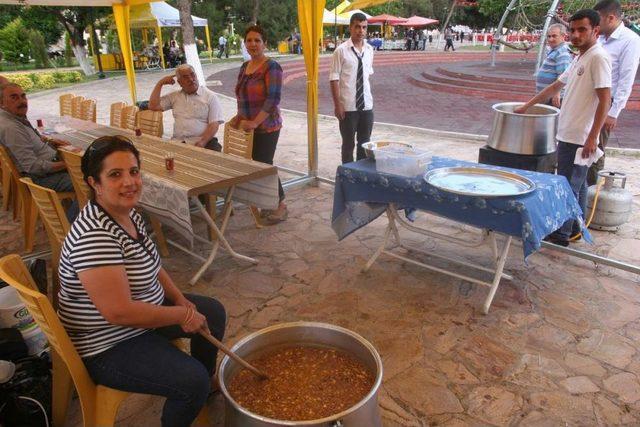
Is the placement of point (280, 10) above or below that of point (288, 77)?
above

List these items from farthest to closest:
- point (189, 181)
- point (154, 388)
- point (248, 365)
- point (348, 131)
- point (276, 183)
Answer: point (348, 131), point (276, 183), point (189, 181), point (248, 365), point (154, 388)

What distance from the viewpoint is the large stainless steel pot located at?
3.61m

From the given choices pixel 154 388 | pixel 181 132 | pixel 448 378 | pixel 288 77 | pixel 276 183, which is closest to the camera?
pixel 154 388

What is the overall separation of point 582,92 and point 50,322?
364 cm

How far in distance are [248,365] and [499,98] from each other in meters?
12.2

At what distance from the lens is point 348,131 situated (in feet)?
17.5

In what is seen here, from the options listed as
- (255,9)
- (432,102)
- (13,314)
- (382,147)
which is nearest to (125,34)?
(382,147)

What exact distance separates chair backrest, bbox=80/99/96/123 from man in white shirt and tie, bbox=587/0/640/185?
6149 millimetres

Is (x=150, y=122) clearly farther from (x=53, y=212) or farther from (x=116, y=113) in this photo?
(x=53, y=212)

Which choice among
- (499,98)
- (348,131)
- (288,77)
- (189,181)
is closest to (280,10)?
(288,77)

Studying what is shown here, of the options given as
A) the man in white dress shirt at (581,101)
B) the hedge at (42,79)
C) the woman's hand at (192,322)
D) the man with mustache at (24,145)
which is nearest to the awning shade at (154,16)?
the hedge at (42,79)

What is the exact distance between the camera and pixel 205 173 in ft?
11.4

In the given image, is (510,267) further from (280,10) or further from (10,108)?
(280,10)

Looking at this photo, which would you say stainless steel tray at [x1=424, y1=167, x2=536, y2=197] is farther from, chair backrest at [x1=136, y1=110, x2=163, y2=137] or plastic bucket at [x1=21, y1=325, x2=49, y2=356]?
chair backrest at [x1=136, y1=110, x2=163, y2=137]
